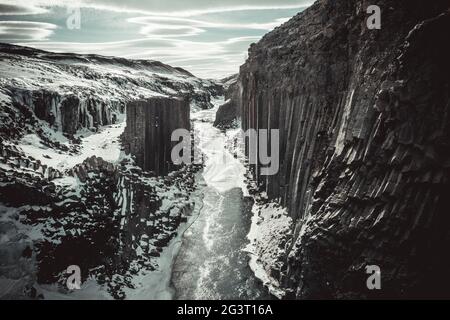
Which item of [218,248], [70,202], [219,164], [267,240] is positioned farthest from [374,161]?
[219,164]

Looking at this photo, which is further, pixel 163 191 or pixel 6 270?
pixel 163 191

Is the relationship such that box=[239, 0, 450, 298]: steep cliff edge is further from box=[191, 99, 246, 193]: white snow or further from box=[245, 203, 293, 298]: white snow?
box=[191, 99, 246, 193]: white snow

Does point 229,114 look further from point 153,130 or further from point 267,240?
point 267,240

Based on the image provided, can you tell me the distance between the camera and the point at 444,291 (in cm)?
1062

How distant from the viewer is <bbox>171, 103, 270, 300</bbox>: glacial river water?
15727mm

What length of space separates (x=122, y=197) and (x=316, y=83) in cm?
1286

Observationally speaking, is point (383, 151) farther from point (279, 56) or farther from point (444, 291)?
point (279, 56)

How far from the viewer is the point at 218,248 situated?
63.2 feet

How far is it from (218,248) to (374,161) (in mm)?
10857

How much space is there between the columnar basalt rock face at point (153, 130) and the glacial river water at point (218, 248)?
185 inches

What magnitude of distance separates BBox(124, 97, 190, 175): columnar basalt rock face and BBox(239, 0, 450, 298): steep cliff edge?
11.5 m

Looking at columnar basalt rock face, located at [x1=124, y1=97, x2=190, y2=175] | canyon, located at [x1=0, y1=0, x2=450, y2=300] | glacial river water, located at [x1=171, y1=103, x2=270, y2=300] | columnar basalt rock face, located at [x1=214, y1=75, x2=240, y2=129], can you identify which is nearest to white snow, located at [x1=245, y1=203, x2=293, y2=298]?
canyon, located at [x1=0, y1=0, x2=450, y2=300]

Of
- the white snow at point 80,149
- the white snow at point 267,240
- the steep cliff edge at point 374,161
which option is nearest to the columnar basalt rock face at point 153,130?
the white snow at point 80,149
